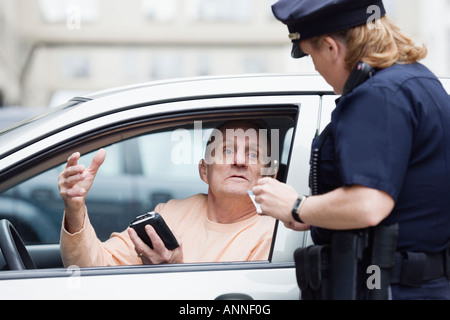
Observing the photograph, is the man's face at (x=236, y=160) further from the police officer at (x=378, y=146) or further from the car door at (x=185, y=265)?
the police officer at (x=378, y=146)

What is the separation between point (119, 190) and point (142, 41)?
1782cm

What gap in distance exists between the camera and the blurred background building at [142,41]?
2164 centimetres

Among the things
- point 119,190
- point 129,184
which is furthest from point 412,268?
point 129,184

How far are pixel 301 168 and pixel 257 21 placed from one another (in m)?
20.8

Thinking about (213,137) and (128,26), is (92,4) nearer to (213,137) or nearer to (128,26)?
(128,26)

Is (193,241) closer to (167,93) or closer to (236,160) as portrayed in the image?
(236,160)

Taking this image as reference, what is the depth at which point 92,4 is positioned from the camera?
21.9 meters

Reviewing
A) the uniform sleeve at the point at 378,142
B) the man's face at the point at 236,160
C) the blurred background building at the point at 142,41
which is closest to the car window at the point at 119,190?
the man's face at the point at 236,160

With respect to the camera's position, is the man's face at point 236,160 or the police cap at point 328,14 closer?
the police cap at point 328,14

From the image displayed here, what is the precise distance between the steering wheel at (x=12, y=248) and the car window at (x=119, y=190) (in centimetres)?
31

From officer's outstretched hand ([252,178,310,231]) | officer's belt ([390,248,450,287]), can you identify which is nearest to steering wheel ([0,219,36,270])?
officer's outstretched hand ([252,178,310,231])
